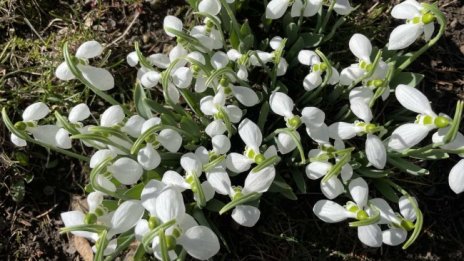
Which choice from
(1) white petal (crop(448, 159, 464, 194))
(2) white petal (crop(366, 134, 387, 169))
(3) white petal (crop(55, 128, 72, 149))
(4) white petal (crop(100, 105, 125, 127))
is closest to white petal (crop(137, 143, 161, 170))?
(4) white petal (crop(100, 105, 125, 127))

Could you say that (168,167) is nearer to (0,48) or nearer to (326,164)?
(326,164)

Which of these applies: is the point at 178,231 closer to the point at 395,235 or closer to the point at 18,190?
the point at 395,235

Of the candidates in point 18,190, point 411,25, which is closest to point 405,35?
point 411,25

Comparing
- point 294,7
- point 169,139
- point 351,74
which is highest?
point 294,7

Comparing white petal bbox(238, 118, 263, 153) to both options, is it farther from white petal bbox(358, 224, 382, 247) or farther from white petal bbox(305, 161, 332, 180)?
white petal bbox(358, 224, 382, 247)

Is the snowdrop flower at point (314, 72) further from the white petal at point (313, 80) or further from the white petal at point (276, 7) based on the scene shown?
the white petal at point (276, 7)

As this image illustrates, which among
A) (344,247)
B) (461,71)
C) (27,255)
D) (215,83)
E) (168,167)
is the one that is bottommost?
(27,255)

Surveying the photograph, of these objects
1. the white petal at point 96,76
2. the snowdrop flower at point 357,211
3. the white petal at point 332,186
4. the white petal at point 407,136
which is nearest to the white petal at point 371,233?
the snowdrop flower at point 357,211

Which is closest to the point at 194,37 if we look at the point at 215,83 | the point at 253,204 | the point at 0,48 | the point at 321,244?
the point at 215,83
